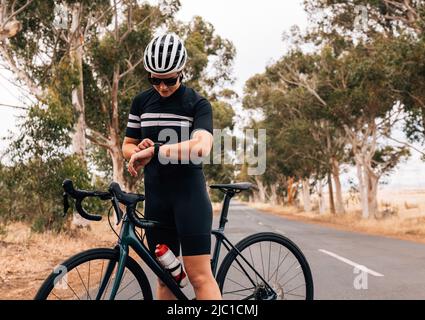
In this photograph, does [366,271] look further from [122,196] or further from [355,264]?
[122,196]

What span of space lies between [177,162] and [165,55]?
598 mm

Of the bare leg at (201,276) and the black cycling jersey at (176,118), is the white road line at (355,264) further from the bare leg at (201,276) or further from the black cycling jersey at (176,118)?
the black cycling jersey at (176,118)

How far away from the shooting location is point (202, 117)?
291cm

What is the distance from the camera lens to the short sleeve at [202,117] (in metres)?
2.88

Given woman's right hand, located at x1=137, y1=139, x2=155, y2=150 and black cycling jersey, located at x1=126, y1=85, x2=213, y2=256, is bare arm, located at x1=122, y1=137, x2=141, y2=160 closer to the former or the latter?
black cycling jersey, located at x1=126, y1=85, x2=213, y2=256

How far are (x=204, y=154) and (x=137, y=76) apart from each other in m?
20.2

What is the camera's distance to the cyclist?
2834mm

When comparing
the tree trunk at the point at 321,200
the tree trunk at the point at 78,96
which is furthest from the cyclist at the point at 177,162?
the tree trunk at the point at 321,200

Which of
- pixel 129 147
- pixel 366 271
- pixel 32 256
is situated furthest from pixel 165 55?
pixel 32 256

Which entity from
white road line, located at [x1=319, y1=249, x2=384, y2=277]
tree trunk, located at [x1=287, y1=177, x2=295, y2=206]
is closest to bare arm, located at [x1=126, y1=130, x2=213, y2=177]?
white road line, located at [x1=319, y1=249, x2=384, y2=277]

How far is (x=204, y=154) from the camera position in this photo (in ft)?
9.17

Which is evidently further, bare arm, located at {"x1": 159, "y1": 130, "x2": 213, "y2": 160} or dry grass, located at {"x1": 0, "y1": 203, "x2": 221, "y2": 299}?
dry grass, located at {"x1": 0, "y1": 203, "x2": 221, "y2": 299}

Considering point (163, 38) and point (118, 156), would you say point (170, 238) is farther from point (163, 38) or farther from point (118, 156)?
point (118, 156)

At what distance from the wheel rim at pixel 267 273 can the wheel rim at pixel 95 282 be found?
2.67ft
